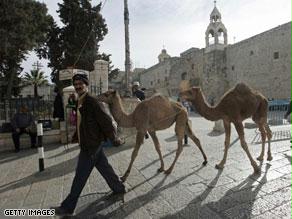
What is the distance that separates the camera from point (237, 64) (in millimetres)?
Result: 38656

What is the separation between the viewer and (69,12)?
28562mm

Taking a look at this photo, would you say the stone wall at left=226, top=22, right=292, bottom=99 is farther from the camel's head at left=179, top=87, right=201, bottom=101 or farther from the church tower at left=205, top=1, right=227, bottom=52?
the camel's head at left=179, top=87, right=201, bottom=101

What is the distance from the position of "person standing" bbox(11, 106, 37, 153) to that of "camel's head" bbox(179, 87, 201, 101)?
20.2 ft

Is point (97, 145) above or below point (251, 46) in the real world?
below

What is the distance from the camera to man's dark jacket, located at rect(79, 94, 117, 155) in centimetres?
384

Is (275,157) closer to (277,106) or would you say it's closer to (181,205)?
(181,205)

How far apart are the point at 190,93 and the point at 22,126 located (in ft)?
21.1

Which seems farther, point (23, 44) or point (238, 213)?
point (23, 44)

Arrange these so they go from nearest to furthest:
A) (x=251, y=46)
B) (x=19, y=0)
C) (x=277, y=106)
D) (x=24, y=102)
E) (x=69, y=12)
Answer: (x=24, y=102) → (x=19, y=0) → (x=277, y=106) → (x=69, y=12) → (x=251, y=46)

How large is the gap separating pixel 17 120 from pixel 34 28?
1391cm

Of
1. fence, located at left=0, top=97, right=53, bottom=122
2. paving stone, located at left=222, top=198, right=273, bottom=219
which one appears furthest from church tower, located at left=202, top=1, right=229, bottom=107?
paving stone, located at left=222, top=198, right=273, bottom=219

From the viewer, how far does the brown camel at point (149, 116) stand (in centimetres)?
527

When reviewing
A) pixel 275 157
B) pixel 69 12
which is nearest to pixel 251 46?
pixel 69 12

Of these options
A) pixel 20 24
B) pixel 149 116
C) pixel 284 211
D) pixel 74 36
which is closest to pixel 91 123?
pixel 149 116
